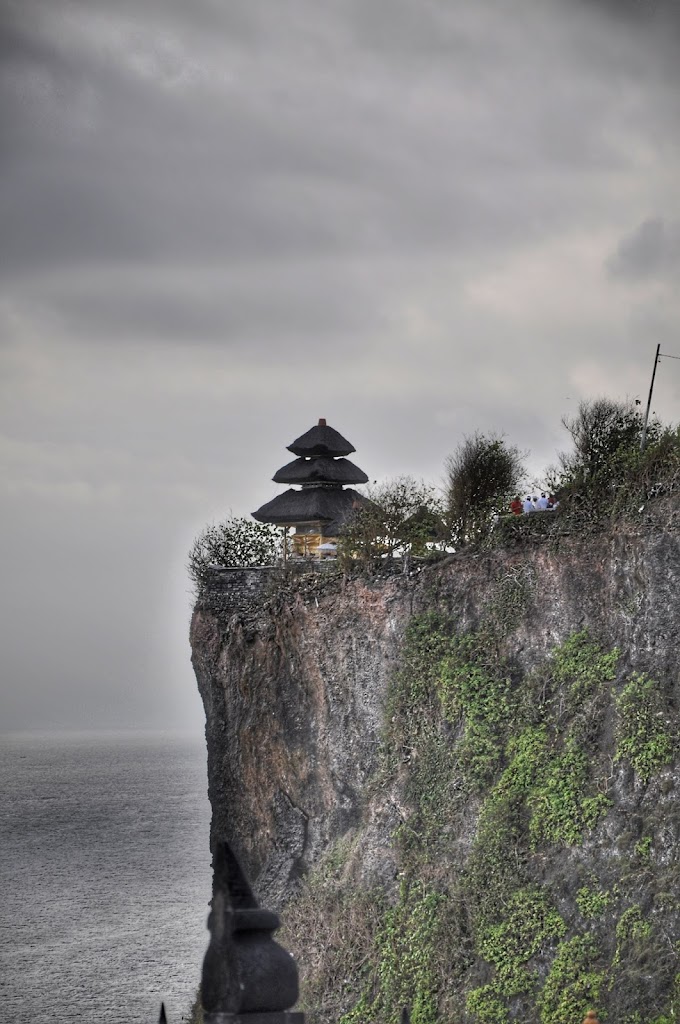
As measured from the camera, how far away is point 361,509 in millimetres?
32156

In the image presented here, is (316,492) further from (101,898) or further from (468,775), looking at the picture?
(101,898)

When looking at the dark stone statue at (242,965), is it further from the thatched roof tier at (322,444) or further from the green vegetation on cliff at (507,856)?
the thatched roof tier at (322,444)

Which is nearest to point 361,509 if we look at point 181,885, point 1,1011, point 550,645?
point 550,645

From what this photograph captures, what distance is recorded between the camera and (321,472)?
34.2m

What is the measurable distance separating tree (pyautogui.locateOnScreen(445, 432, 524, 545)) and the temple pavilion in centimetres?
393

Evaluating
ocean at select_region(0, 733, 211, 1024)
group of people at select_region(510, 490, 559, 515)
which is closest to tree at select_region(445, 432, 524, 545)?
group of people at select_region(510, 490, 559, 515)

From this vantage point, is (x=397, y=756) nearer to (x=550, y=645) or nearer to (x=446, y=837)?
(x=446, y=837)

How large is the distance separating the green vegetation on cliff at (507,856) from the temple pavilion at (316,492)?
5446mm

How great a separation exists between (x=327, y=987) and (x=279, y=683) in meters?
7.22

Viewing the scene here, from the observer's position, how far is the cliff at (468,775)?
23812mm

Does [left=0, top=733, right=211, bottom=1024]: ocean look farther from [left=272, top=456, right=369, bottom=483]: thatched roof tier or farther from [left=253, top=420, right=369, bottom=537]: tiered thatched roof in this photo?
[left=272, top=456, right=369, bottom=483]: thatched roof tier

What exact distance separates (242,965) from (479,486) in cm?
2287

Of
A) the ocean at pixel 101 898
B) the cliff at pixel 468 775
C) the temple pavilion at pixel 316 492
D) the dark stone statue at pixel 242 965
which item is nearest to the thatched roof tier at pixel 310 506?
the temple pavilion at pixel 316 492

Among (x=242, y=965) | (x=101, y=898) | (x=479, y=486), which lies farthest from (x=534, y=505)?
(x=101, y=898)
